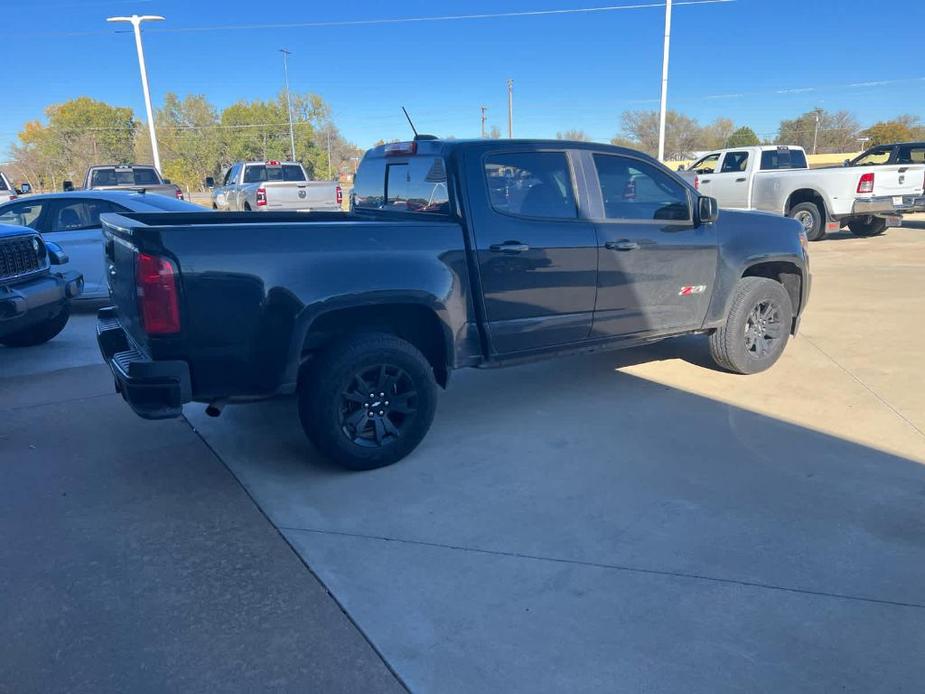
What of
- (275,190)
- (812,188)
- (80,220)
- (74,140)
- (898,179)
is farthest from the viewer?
(74,140)

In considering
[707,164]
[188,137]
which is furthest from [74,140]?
[707,164]

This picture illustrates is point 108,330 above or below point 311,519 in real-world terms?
above

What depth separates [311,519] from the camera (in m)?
3.68

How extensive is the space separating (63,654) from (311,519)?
1.27 metres

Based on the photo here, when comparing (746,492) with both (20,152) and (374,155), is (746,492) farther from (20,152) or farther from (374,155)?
(20,152)

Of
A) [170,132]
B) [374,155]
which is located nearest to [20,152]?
[170,132]

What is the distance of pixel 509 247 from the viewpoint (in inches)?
175

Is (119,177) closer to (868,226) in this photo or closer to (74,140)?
(868,226)

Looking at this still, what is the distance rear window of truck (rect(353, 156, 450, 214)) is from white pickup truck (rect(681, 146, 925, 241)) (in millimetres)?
9236

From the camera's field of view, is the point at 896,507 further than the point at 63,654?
Yes

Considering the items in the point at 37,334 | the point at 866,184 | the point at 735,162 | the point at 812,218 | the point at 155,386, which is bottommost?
the point at 37,334

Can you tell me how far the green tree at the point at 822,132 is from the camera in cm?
7219

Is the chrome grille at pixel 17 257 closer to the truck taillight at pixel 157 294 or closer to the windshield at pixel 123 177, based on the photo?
the truck taillight at pixel 157 294

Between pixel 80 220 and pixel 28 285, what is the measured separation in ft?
9.85
